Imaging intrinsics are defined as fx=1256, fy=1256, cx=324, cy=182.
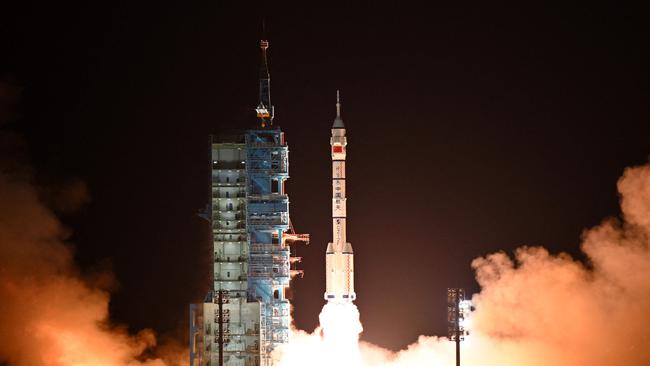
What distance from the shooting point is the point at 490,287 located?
37844 millimetres

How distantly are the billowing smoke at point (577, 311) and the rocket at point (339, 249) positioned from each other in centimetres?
74

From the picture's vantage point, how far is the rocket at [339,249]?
36.6m

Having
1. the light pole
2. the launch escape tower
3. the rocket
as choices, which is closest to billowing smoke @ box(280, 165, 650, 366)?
the rocket

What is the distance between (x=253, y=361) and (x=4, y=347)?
22.7 ft

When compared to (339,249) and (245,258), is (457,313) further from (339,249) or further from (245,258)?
(245,258)

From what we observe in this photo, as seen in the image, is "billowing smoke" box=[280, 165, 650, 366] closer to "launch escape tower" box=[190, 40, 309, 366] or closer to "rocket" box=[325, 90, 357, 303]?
"rocket" box=[325, 90, 357, 303]

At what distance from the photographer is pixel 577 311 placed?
3712 cm

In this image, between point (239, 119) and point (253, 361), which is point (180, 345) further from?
point (239, 119)

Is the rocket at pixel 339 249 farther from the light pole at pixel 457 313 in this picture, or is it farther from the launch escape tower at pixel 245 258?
the light pole at pixel 457 313

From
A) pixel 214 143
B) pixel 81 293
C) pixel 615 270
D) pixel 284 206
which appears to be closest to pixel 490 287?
pixel 615 270

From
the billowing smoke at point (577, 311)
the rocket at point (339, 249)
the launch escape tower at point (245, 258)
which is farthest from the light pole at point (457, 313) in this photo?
the launch escape tower at point (245, 258)

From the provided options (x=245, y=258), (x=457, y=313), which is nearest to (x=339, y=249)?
(x=245, y=258)

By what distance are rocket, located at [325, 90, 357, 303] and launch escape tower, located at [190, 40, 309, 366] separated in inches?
54.8

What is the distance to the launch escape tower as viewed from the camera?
117ft
